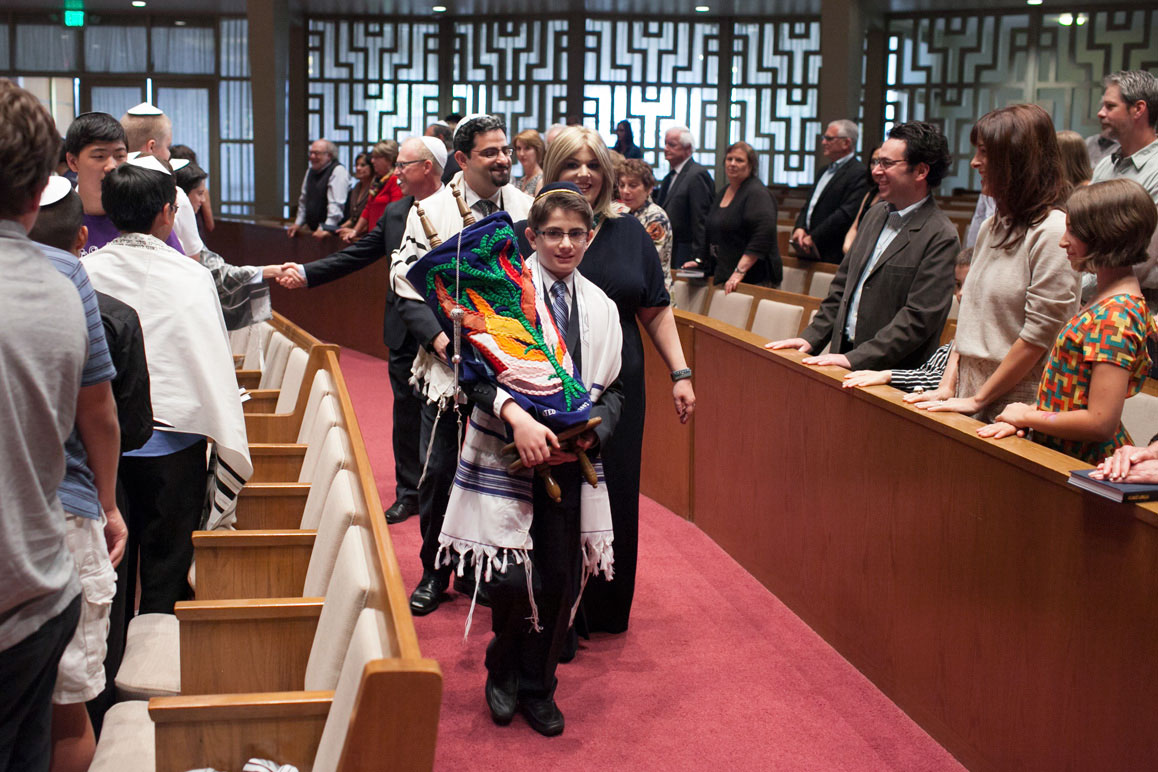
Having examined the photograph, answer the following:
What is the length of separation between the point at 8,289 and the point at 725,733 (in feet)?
6.78

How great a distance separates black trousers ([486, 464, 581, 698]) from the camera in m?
2.75

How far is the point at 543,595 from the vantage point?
278 cm

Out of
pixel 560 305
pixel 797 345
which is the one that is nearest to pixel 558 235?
pixel 560 305

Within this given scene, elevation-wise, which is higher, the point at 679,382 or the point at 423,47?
the point at 423,47

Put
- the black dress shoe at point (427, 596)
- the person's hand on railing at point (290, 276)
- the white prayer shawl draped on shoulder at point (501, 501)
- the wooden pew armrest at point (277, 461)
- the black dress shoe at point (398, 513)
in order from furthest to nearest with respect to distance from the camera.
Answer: the black dress shoe at point (398, 513), the person's hand on railing at point (290, 276), the black dress shoe at point (427, 596), the wooden pew armrest at point (277, 461), the white prayer shawl draped on shoulder at point (501, 501)

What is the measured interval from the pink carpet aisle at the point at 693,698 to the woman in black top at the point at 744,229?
109 inches

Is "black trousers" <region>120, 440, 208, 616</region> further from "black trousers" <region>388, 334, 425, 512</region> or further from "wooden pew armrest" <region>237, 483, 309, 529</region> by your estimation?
"black trousers" <region>388, 334, 425, 512</region>

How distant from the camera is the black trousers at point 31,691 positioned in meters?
1.50

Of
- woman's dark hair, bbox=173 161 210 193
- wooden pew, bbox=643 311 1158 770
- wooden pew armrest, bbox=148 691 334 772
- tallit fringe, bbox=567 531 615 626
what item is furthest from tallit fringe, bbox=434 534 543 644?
woman's dark hair, bbox=173 161 210 193

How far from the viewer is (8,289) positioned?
4.58 feet

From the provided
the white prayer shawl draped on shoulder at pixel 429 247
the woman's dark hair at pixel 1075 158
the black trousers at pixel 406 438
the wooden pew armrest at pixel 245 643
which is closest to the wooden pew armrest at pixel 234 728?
the wooden pew armrest at pixel 245 643

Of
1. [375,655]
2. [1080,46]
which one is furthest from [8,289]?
[1080,46]

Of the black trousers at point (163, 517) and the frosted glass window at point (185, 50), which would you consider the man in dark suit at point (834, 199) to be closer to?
the black trousers at point (163, 517)

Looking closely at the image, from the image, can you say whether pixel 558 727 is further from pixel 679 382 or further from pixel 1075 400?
pixel 1075 400
